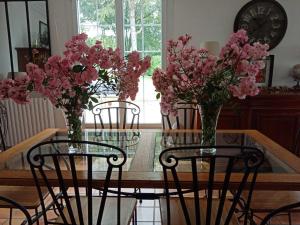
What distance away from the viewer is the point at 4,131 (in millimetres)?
3586

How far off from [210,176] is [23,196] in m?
1.24

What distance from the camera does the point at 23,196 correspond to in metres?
1.74

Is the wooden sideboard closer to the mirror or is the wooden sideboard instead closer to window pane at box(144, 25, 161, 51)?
window pane at box(144, 25, 161, 51)

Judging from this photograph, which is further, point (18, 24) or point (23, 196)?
point (18, 24)

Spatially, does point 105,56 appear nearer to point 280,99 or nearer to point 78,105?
point 78,105

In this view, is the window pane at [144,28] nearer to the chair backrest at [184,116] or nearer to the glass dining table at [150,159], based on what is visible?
the chair backrest at [184,116]

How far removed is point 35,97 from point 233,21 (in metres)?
2.66

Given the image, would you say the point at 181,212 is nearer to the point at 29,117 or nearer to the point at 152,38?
the point at 152,38

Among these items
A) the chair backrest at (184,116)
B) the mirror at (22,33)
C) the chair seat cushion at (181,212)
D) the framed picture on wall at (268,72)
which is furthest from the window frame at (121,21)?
the chair seat cushion at (181,212)

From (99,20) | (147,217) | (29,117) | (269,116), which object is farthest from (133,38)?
(147,217)

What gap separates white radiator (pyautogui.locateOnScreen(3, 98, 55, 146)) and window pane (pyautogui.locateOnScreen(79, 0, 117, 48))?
1047 mm

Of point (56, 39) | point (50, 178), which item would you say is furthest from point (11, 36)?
point (50, 178)

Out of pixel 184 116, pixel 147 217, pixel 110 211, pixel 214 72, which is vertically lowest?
pixel 147 217

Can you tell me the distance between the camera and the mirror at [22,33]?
3.41m
